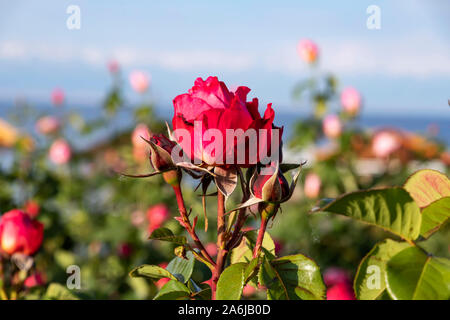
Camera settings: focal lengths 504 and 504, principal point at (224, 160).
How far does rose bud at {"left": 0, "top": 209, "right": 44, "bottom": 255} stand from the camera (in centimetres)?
78

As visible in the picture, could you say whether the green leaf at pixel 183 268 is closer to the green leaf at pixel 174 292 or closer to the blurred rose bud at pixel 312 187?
the green leaf at pixel 174 292

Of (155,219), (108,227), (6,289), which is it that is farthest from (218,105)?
(108,227)

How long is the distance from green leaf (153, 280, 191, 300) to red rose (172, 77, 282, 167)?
105 millimetres

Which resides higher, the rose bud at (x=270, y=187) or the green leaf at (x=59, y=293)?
the rose bud at (x=270, y=187)

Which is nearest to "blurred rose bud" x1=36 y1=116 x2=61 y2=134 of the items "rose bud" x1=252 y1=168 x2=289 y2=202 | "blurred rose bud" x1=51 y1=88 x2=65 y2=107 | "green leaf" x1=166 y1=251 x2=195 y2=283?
"blurred rose bud" x1=51 y1=88 x2=65 y2=107

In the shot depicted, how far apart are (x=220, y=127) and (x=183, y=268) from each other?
155mm

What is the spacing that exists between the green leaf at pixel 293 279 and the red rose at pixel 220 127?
9 centimetres

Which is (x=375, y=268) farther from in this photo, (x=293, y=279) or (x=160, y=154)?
(x=160, y=154)

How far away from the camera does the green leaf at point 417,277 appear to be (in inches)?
13.3

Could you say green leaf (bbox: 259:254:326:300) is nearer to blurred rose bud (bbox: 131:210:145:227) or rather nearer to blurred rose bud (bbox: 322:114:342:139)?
blurred rose bud (bbox: 131:210:145:227)

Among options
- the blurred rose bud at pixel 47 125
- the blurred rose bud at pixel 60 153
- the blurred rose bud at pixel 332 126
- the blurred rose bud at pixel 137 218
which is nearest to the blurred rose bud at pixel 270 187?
the blurred rose bud at pixel 137 218
